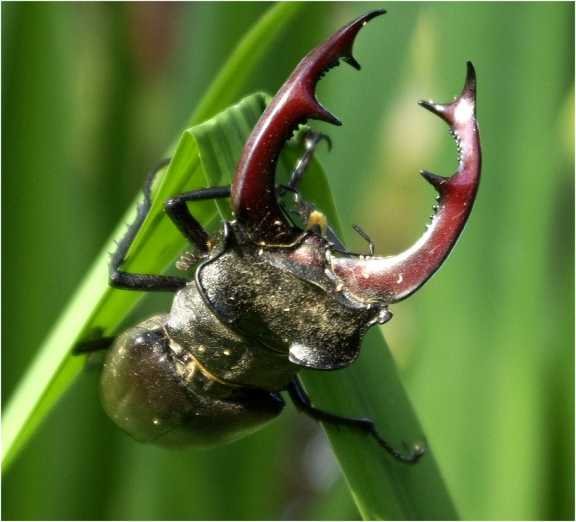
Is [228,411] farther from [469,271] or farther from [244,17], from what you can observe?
[244,17]

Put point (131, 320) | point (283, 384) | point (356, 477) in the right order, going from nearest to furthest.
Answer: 1. point (356, 477)
2. point (283, 384)
3. point (131, 320)

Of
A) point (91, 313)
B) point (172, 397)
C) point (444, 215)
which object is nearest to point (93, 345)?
point (172, 397)

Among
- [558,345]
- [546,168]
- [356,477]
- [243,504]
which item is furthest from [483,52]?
[243,504]

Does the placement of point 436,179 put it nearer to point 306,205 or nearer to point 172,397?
point 306,205

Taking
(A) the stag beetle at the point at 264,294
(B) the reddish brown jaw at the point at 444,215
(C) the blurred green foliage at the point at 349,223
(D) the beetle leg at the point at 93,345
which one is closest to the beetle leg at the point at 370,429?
(A) the stag beetle at the point at 264,294

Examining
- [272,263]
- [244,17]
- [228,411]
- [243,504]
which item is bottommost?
[243,504]

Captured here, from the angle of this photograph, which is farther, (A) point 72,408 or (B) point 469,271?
(A) point 72,408
